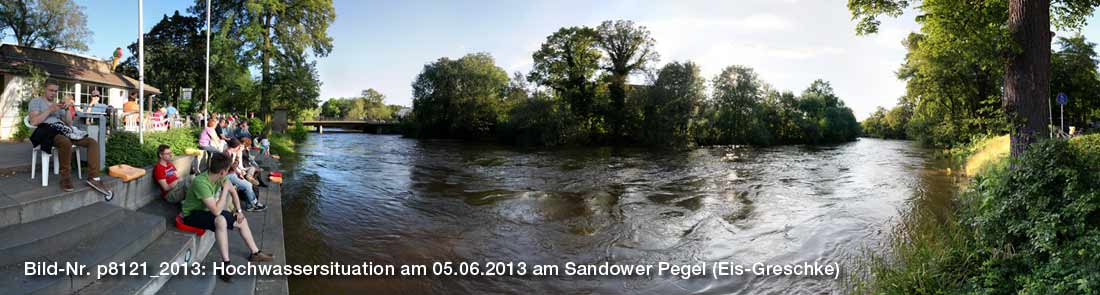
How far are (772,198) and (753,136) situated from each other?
3408cm

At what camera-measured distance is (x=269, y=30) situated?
2848 cm

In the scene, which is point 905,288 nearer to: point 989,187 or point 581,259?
point 989,187

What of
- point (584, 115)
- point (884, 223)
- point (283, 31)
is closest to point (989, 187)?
point (884, 223)

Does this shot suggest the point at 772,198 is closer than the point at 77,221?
No

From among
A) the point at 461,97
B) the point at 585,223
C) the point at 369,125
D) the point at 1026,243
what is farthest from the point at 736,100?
the point at 369,125

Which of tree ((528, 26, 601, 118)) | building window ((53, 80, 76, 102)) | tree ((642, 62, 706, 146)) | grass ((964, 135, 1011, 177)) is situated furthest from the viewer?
tree ((528, 26, 601, 118))

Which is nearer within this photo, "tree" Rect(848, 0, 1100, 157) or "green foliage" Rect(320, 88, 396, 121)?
"tree" Rect(848, 0, 1100, 157)

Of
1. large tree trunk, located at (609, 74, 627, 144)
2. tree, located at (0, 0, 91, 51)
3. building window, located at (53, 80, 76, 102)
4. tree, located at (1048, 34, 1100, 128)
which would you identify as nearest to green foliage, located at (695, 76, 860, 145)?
large tree trunk, located at (609, 74, 627, 144)

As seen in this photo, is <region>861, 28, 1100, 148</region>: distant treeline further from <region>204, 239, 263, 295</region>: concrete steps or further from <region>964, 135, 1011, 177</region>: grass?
<region>204, 239, 263, 295</region>: concrete steps

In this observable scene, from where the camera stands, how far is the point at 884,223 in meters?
10.0

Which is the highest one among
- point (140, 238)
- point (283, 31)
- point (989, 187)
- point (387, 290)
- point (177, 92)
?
point (283, 31)

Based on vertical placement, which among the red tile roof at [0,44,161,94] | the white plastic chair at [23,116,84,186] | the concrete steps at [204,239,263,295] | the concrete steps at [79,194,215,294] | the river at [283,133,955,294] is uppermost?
the red tile roof at [0,44,161,94]

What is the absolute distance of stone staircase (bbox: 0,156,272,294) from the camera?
146 inches

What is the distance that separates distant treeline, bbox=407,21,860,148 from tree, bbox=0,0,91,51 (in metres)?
27.2
